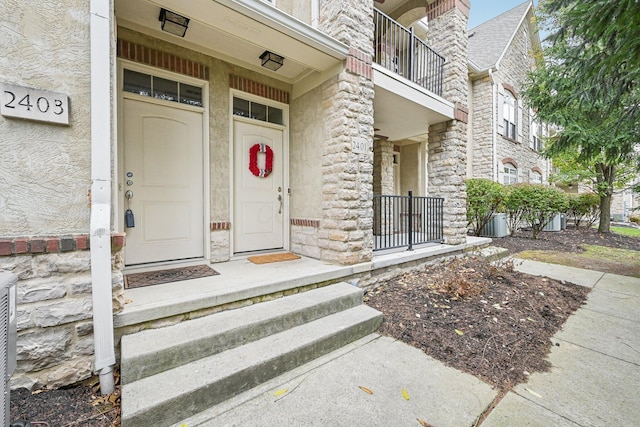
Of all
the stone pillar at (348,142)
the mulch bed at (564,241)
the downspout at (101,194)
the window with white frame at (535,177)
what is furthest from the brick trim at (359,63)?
the window with white frame at (535,177)

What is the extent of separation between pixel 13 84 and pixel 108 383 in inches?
80.1

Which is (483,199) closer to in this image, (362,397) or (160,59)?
(362,397)

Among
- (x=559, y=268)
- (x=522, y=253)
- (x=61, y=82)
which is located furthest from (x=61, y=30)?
(x=522, y=253)

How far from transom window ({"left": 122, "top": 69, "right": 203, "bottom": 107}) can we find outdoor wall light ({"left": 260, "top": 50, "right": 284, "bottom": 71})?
933 mm

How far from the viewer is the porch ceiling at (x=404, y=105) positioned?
420cm

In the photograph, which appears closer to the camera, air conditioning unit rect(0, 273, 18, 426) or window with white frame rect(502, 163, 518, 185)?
air conditioning unit rect(0, 273, 18, 426)

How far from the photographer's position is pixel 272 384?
1970mm

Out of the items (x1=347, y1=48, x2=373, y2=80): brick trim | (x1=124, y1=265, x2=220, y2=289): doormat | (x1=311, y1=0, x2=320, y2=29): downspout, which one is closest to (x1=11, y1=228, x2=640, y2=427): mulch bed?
(x1=124, y1=265, x2=220, y2=289): doormat

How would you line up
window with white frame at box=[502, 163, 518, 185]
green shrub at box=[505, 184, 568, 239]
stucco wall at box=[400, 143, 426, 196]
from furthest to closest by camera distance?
window with white frame at box=[502, 163, 518, 185] < stucco wall at box=[400, 143, 426, 196] < green shrub at box=[505, 184, 568, 239]

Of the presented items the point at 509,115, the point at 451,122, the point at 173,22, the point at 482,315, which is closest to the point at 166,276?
the point at 173,22

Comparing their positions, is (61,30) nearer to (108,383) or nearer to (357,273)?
(108,383)

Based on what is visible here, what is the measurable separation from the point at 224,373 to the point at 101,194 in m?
1.49

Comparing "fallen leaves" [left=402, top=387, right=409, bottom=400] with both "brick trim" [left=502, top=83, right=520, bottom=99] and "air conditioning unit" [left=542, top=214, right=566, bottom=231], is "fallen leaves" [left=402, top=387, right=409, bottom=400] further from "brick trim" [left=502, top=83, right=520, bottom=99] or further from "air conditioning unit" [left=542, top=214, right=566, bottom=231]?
"brick trim" [left=502, top=83, right=520, bottom=99]

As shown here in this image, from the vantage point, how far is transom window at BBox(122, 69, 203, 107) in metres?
3.21
